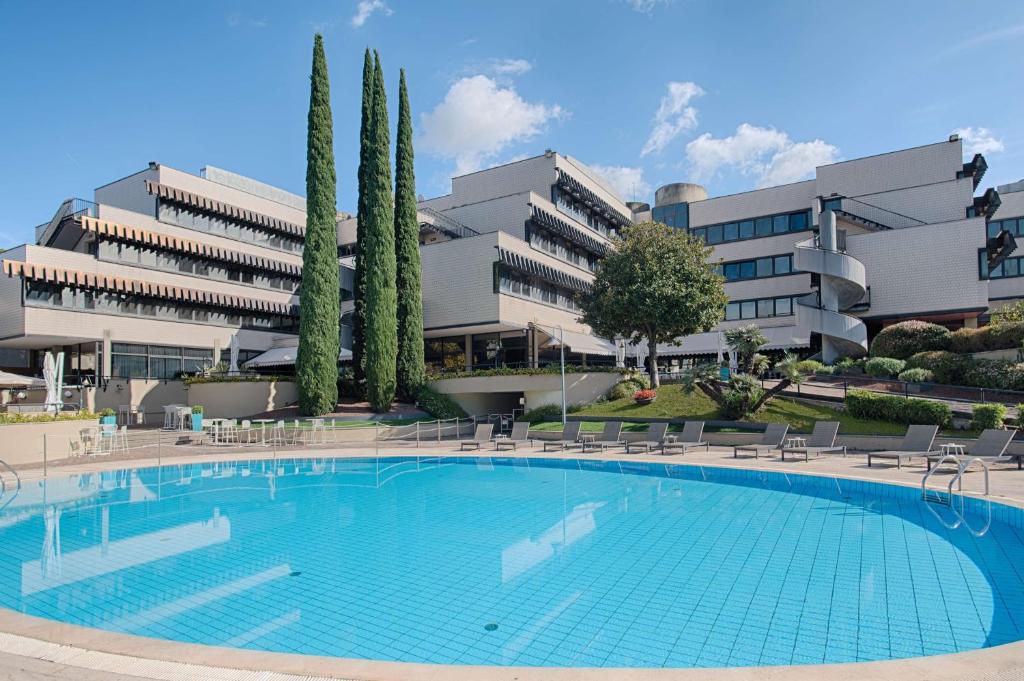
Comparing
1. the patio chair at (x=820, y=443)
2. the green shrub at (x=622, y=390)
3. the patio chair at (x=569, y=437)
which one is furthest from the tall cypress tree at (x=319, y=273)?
the patio chair at (x=820, y=443)

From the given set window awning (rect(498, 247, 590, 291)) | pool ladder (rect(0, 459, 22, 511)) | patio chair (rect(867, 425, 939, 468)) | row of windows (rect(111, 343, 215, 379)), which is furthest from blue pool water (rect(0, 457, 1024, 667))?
window awning (rect(498, 247, 590, 291))

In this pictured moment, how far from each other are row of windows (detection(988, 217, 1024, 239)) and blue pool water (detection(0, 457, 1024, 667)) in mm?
42215

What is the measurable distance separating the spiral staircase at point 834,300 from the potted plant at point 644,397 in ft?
43.0

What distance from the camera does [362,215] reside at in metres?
32.6

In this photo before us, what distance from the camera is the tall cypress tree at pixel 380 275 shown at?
29750 millimetres

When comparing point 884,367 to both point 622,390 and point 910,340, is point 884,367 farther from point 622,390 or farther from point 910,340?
point 622,390

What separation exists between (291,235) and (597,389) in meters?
27.5

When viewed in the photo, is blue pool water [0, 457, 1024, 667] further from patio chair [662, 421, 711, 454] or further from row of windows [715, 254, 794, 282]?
row of windows [715, 254, 794, 282]

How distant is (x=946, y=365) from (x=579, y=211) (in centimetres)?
2712

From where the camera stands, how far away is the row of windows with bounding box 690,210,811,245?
148 feet

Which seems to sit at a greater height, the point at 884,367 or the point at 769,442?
the point at 884,367

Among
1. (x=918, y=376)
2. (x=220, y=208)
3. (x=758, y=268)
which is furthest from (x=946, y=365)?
(x=220, y=208)

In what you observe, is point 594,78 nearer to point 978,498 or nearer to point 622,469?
point 622,469

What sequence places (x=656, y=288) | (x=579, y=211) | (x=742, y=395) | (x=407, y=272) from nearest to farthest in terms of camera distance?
(x=742, y=395) < (x=656, y=288) < (x=407, y=272) < (x=579, y=211)
